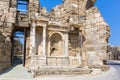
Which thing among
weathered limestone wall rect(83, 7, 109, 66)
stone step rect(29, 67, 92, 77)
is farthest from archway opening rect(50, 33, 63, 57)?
stone step rect(29, 67, 92, 77)

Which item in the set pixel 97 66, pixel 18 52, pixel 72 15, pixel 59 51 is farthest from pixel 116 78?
pixel 18 52

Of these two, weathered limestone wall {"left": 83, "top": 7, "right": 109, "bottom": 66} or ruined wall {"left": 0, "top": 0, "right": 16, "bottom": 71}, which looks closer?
ruined wall {"left": 0, "top": 0, "right": 16, "bottom": 71}

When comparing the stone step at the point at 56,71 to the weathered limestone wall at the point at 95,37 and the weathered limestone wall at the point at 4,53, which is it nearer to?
the weathered limestone wall at the point at 4,53

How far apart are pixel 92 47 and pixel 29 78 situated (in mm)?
9342

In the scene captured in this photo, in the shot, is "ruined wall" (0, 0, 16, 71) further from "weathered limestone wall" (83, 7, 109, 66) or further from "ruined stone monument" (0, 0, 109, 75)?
"weathered limestone wall" (83, 7, 109, 66)

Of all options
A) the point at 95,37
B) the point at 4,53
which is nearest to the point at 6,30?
the point at 4,53

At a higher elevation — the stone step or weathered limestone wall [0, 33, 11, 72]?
weathered limestone wall [0, 33, 11, 72]

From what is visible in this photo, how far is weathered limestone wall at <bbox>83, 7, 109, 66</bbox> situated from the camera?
21609mm

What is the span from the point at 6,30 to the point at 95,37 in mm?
9468

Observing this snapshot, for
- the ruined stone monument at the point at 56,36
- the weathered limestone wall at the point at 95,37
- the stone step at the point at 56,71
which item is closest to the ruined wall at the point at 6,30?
the ruined stone monument at the point at 56,36

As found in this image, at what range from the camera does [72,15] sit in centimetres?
2503

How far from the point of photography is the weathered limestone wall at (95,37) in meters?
21.6

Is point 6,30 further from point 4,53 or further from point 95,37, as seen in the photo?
point 95,37

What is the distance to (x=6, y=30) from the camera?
21.0 metres
